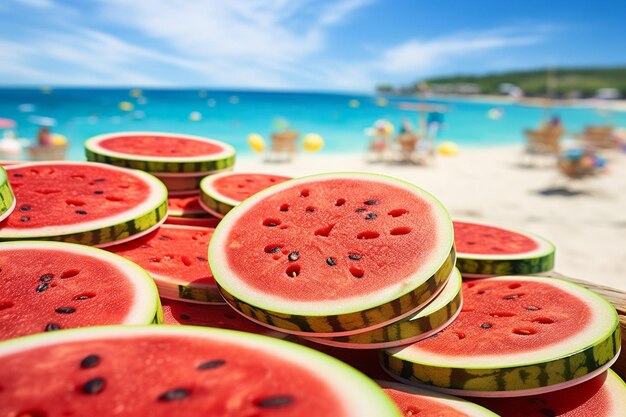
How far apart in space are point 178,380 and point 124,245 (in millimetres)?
1582

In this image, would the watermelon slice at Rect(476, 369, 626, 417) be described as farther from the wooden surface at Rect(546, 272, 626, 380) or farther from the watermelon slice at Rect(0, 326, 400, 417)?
the watermelon slice at Rect(0, 326, 400, 417)

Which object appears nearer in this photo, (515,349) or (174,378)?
(174,378)

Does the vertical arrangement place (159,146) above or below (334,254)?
above

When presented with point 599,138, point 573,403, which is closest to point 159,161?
point 573,403

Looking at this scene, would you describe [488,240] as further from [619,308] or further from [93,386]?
[93,386]

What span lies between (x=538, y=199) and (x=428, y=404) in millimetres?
10981

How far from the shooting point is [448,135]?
111ft

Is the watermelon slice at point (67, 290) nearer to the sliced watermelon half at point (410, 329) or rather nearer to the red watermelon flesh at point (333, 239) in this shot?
the red watermelon flesh at point (333, 239)

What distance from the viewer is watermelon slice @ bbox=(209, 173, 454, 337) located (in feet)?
5.30

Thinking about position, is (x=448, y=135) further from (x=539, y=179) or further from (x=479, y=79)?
(x=479, y=79)

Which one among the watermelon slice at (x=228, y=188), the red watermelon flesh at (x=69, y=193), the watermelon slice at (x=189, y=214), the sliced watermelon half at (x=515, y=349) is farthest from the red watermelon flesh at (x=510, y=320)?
the red watermelon flesh at (x=69, y=193)

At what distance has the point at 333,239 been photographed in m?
1.90

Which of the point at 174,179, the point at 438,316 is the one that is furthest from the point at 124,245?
the point at 438,316

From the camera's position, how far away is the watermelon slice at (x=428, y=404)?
59.4 inches
